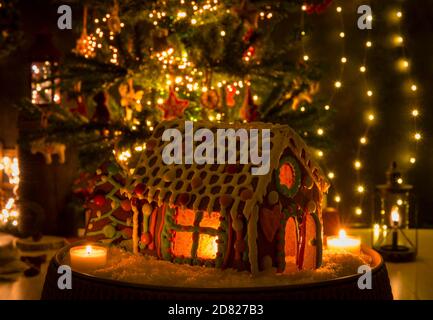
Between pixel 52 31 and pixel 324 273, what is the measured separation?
3.29 metres

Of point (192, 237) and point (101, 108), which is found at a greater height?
point (101, 108)

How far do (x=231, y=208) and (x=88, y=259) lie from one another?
1.57 feet

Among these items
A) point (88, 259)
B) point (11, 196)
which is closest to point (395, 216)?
point (88, 259)

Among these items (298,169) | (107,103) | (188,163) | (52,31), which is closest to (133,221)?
(188,163)

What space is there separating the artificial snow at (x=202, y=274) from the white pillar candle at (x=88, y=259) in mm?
31

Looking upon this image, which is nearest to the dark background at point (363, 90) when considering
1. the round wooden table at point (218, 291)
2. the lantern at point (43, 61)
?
the lantern at point (43, 61)

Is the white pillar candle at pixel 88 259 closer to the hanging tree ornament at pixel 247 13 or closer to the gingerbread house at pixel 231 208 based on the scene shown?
the gingerbread house at pixel 231 208

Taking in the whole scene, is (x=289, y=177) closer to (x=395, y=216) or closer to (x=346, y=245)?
(x=346, y=245)

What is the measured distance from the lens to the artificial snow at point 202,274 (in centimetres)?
161

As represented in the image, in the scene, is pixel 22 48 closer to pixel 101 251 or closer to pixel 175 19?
pixel 175 19

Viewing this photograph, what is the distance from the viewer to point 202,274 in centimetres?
169

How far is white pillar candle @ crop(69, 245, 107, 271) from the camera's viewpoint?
1.79 m

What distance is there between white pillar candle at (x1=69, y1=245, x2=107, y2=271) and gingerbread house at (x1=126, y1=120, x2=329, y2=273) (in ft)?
0.55

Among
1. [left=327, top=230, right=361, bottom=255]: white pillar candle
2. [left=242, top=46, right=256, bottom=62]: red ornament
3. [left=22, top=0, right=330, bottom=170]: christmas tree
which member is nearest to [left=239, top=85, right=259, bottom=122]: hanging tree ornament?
[left=22, top=0, right=330, bottom=170]: christmas tree
